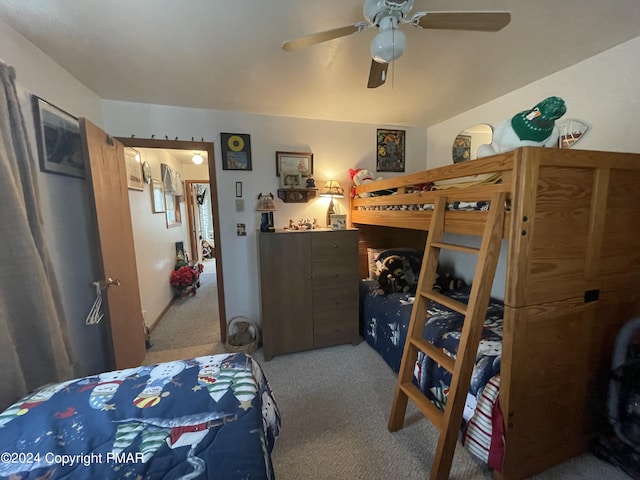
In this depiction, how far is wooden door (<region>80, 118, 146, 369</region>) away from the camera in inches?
69.4

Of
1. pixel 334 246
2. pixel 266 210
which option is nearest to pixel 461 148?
pixel 334 246

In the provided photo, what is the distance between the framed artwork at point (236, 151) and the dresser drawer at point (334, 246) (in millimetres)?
1080

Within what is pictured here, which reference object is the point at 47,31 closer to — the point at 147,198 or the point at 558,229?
the point at 147,198

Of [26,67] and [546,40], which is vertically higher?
[546,40]

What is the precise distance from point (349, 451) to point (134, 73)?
2.89 metres

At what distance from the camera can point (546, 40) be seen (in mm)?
1553

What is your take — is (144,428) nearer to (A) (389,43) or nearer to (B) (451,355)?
(B) (451,355)

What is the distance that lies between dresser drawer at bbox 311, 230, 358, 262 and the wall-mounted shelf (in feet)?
1.99

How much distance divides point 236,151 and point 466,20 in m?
2.16

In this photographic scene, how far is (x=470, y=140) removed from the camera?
273 cm

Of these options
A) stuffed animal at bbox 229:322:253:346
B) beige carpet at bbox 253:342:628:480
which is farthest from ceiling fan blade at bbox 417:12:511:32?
stuffed animal at bbox 229:322:253:346

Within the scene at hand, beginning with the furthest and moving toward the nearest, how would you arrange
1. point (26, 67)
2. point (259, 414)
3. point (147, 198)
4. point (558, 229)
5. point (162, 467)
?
point (147, 198), point (26, 67), point (558, 229), point (259, 414), point (162, 467)

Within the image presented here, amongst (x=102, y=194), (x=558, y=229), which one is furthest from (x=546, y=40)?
(x=102, y=194)

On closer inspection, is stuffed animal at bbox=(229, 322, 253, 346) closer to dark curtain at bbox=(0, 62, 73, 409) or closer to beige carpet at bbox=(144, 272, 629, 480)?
beige carpet at bbox=(144, 272, 629, 480)
